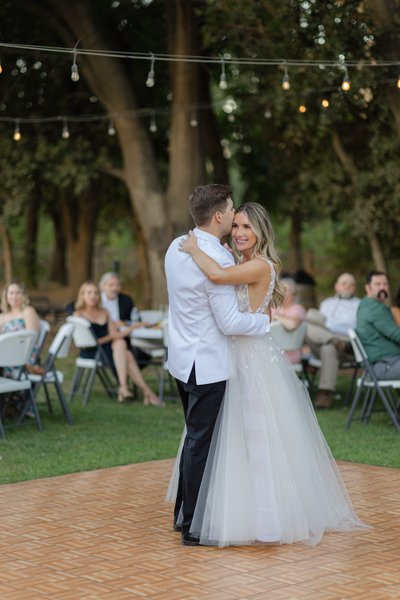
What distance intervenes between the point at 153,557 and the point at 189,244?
5.39 ft

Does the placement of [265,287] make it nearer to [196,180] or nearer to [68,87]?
[196,180]

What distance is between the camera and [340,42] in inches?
507

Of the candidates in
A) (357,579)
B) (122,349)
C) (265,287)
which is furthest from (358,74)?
(357,579)

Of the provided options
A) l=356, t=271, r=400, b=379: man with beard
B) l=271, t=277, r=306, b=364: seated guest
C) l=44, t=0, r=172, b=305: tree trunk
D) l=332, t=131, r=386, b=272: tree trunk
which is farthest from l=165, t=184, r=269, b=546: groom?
l=332, t=131, r=386, b=272: tree trunk

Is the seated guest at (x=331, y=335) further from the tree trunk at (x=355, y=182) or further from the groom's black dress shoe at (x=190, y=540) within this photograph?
the groom's black dress shoe at (x=190, y=540)

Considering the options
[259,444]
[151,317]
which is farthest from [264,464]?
[151,317]

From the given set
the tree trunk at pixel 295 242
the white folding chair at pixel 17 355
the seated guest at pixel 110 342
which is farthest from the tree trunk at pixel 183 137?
the white folding chair at pixel 17 355

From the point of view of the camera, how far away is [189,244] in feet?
18.8

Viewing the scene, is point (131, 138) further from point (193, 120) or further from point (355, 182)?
point (355, 182)

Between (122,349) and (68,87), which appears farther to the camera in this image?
(68,87)

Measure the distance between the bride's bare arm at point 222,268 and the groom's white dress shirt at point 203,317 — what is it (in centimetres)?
4

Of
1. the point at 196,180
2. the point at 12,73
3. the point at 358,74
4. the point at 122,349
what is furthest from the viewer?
the point at 12,73

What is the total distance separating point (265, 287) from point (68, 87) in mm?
16130

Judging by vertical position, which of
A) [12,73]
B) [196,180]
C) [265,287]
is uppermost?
[12,73]
